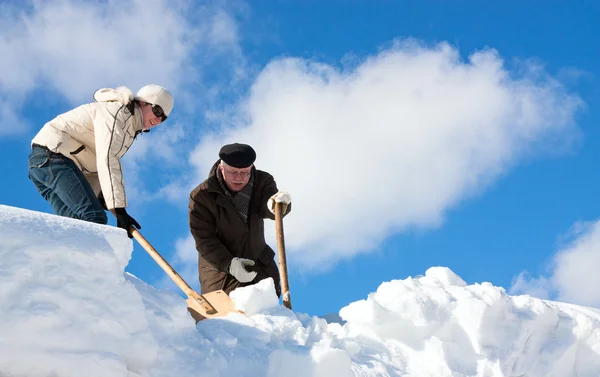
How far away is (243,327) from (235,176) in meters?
1.91

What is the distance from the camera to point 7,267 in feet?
7.86

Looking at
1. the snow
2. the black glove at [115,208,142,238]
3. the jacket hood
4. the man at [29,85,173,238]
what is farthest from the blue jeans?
the snow

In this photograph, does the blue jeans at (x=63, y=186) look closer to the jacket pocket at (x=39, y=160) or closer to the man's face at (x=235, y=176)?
the jacket pocket at (x=39, y=160)

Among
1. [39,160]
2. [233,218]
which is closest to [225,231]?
[233,218]

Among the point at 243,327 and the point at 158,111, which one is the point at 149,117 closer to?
the point at 158,111

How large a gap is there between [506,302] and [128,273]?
8.47ft

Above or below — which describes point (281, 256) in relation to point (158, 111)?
below

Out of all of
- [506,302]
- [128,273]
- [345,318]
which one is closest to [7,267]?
[128,273]

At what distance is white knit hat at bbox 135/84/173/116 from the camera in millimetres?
4289

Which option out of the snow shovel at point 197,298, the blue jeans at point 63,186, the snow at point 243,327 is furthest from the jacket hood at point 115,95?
the snow at point 243,327

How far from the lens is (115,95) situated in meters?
4.23

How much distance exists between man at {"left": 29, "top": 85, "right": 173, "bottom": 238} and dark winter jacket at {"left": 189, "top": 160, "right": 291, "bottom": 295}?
0.88 m

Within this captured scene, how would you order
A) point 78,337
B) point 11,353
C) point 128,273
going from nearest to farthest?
point 11,353
point 78,337
point 128,273

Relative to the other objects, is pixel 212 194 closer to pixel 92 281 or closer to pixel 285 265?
→ pixel 285 265
